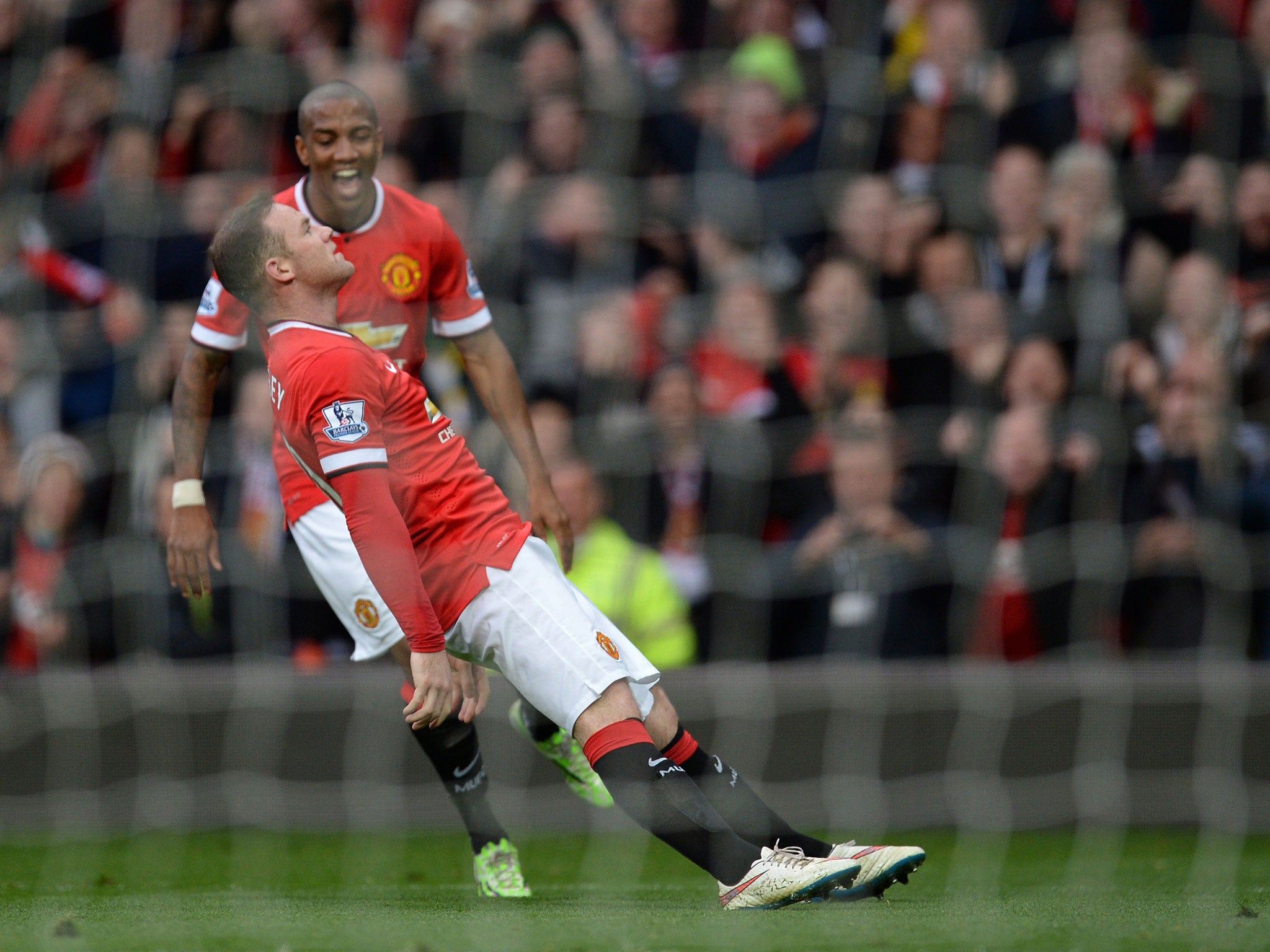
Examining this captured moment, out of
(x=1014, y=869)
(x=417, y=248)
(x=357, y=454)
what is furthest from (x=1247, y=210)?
(x=357, y=454)

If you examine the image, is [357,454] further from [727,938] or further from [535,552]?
[727,938]

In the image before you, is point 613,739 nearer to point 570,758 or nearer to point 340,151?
point 570,758

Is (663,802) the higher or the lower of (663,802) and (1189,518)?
the higher

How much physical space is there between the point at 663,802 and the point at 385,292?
151cm

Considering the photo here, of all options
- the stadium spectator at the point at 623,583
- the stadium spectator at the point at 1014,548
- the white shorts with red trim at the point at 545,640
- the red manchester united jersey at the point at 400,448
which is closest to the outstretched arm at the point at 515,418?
the red manchester united jersey at the point at 400,448

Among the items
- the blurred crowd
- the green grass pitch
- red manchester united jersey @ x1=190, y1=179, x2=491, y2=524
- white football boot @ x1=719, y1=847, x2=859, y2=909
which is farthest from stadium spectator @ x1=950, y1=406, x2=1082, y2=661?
white football boot @ x1=719, y1=847, x2=859, y2=909

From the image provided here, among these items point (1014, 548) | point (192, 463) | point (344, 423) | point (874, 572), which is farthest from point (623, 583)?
point (344, 423)

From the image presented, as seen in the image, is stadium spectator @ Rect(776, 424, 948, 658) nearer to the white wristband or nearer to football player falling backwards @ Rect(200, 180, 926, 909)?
football player falling backwards @ Rect(200, 180, 926, 909)

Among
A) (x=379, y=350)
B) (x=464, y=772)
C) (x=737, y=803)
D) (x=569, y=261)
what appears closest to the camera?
(x=737, y=803)

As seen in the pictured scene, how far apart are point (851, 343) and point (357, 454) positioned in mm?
3684

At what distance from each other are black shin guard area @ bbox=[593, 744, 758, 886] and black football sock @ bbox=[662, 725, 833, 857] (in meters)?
0.29

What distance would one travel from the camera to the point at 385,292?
13.3ft

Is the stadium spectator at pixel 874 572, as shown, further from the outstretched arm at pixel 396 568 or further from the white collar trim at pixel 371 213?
the outstretched arm at pixel 396 568

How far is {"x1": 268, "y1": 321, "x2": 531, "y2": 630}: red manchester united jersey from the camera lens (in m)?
3.21
